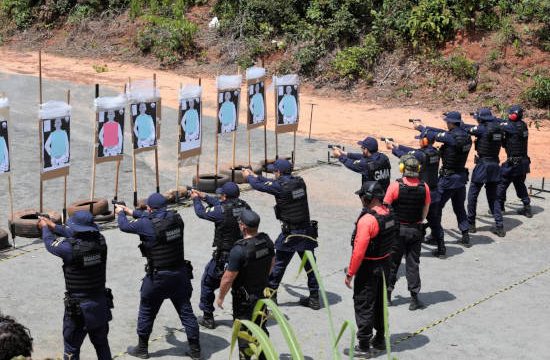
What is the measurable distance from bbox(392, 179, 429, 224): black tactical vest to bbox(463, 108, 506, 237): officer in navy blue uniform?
376cm

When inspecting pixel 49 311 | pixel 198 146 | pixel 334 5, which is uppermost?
pixel 334 5

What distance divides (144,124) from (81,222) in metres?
7.26

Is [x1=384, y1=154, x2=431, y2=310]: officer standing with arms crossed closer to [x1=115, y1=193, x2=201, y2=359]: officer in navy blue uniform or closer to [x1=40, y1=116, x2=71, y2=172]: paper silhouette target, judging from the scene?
[x1=115, y1=193, x2=201, y2=359]: officer in navy blue uniform

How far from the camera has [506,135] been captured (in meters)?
16.2

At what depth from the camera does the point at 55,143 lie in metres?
15.2

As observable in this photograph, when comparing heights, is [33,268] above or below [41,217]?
below

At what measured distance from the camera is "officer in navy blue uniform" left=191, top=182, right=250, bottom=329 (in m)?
11.3

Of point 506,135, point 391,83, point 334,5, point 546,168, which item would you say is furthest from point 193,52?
point 506,135

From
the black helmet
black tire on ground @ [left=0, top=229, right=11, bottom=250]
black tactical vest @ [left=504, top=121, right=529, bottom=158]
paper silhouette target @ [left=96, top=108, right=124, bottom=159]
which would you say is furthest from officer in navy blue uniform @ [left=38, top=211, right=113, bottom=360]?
black tactical vest @ [left=504, top=121, right=529, bottom=158]

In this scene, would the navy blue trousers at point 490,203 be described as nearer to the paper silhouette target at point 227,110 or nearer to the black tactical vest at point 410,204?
the black tactical vest at point 410,204

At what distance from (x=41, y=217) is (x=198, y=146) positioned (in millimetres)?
7621

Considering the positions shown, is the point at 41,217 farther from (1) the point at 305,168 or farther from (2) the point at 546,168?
(2) the point at 546,168

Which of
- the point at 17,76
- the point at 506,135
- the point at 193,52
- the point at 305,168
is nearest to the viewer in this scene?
the point at 506,135

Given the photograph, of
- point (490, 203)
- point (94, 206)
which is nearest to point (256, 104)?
point (94, 206)
